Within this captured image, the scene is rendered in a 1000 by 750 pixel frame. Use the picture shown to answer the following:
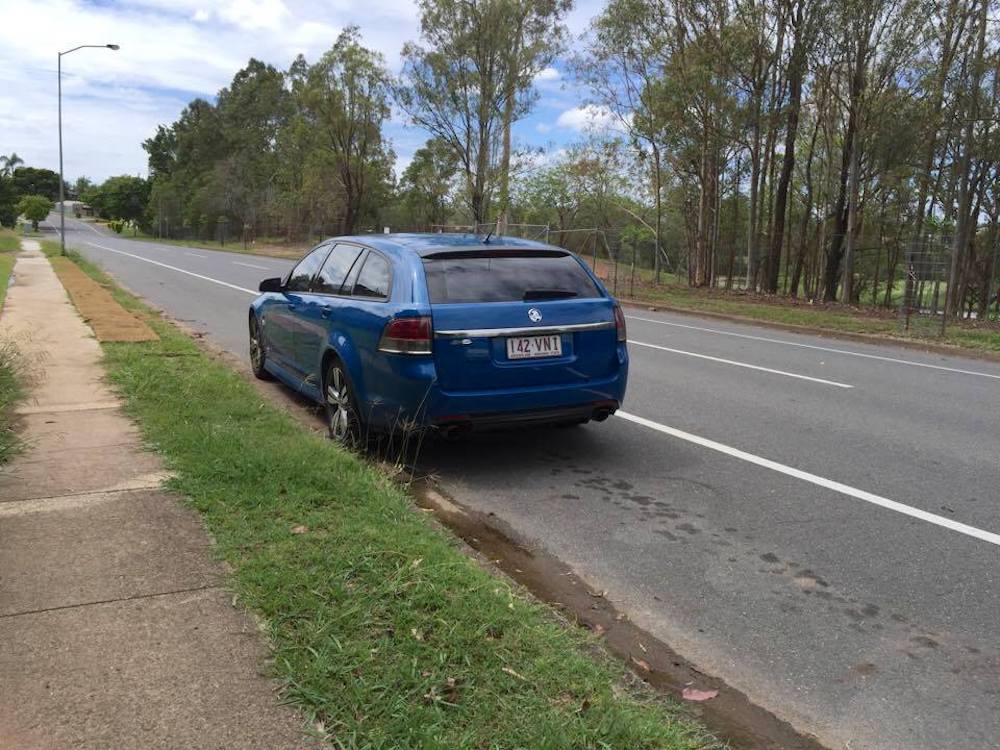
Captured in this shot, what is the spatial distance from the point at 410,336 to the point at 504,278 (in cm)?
86

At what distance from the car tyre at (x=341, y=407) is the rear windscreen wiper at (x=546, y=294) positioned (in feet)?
4.70

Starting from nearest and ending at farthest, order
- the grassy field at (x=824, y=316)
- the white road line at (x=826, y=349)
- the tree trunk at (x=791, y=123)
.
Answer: the white road line at (x=826, y=349) → the grassy field at (x=824, y=316) → the tree trunk at (x=791, y=123)

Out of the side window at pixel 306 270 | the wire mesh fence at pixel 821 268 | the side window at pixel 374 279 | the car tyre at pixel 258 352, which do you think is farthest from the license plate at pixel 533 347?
the car tyre at pixel 258 352

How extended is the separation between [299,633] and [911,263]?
15.9m

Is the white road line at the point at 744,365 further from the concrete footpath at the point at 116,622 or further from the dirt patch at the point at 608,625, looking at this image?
the concrete footpath at the point at 116,622

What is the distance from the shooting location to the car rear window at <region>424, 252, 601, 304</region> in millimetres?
5746

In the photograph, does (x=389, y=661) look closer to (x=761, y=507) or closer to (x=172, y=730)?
(x=172, y=730)

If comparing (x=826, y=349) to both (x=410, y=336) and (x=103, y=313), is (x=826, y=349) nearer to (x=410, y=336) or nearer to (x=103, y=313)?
(x=410, y=336)

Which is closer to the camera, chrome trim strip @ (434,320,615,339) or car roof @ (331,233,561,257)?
chrome trim strip @ (434,320,615,339)

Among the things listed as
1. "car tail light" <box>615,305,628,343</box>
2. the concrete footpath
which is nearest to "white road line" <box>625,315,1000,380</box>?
"car tail light" <box>615,305,628,343</box>

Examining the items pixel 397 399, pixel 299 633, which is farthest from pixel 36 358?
pixel 299 633

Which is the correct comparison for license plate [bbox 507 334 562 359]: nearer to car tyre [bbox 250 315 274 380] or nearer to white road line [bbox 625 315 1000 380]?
car tyre [bbox 250 315 274 380]

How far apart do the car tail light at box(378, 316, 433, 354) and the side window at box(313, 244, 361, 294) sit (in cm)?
139

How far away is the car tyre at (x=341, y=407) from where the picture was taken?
6094 mm
